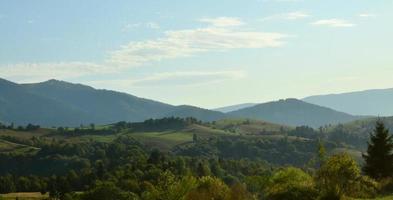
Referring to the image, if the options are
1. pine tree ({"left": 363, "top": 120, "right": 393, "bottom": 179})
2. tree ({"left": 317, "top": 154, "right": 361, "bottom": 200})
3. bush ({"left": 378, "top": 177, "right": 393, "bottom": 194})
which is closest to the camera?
tree ({"left": 317, "top": 154, "right": 361, "bottom": 200})

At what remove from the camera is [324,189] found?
4066 centimetres

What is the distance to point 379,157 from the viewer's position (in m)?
64.5

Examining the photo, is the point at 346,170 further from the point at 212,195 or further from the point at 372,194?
the point at 212,195

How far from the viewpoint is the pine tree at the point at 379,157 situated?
209 ft

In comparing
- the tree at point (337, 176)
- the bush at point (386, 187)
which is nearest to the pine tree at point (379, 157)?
the bush at point (386, 187)

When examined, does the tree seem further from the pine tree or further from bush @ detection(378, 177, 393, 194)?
the pine tree

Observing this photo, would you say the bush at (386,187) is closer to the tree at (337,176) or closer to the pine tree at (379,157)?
the tree at (337,176)

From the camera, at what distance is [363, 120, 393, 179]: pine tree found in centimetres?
6369

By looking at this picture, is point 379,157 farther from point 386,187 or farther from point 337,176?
point 337,176

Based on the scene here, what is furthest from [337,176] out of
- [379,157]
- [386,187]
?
[379,157]

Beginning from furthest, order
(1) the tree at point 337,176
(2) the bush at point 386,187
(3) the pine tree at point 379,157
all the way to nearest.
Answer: (3) the pine tree at point 379,157, (2) the bush at point 386,187, (1) the tree at point 337,176

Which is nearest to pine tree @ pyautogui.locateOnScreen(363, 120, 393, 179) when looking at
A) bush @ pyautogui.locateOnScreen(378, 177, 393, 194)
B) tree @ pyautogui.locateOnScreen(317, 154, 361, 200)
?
bush @ pyautogui.locateOnScreen(378, 177, 393, 194)

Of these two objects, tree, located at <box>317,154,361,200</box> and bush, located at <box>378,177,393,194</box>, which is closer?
tree, located at <box>317,154,361,200</box>

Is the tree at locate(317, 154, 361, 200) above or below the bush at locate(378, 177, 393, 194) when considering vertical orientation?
above
